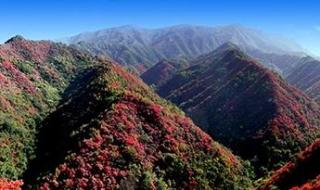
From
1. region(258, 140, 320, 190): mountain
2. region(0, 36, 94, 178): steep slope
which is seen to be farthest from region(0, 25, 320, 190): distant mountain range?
region(0, 36, 94, 178): steep slope

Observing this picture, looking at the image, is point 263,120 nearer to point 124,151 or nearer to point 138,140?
point 138,140

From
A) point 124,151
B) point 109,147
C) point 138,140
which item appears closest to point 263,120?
point 138,140

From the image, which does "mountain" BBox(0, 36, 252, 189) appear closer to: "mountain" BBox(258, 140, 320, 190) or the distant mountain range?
the distant mountain range

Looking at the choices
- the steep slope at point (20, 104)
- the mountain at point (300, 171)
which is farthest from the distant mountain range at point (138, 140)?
the steep slope at point (20, 104)

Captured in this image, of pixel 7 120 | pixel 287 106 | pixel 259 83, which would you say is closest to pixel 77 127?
pixel 7 120

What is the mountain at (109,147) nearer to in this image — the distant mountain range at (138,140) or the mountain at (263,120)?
the distant mountain range at (138,140)

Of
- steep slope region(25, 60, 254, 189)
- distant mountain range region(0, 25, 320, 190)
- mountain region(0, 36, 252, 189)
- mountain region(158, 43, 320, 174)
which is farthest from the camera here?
mountain region(158, 43, 320, 174)

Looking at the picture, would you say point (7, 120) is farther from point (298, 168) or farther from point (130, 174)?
point (298, 168)

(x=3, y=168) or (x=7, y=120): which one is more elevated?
(x=7, y=120)
